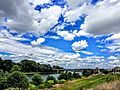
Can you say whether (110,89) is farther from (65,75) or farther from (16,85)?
(65,75)

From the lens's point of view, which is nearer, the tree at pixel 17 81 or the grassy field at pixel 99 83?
the grassy field at pixel 99 83

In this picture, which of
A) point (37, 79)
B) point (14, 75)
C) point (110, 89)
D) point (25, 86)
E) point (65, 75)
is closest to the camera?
point (110, 89)

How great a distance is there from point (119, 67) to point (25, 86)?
26846 millimetres

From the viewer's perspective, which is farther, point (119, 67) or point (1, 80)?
point (1, 80)

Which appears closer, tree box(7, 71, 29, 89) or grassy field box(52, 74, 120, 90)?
grassy field box(52, 74, 120, 90)

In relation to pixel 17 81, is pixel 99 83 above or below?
→ below

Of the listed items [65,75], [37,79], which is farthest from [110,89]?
[65,75]

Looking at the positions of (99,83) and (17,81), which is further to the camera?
(17,81)

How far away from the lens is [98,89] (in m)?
21.9

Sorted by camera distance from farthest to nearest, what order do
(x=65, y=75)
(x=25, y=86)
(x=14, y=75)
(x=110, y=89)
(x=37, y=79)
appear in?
(x=65, y=75) < (x=37, y=79) < (x=14, y=75) < (x=25, y=86) < (x=110, y=89)

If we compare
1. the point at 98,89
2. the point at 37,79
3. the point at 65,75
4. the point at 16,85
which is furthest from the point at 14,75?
the point at 98,89

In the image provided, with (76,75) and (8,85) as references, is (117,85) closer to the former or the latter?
(8,85)

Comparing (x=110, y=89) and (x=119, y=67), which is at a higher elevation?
(x=119, y=67)

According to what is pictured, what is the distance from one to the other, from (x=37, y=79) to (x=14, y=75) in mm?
14944
